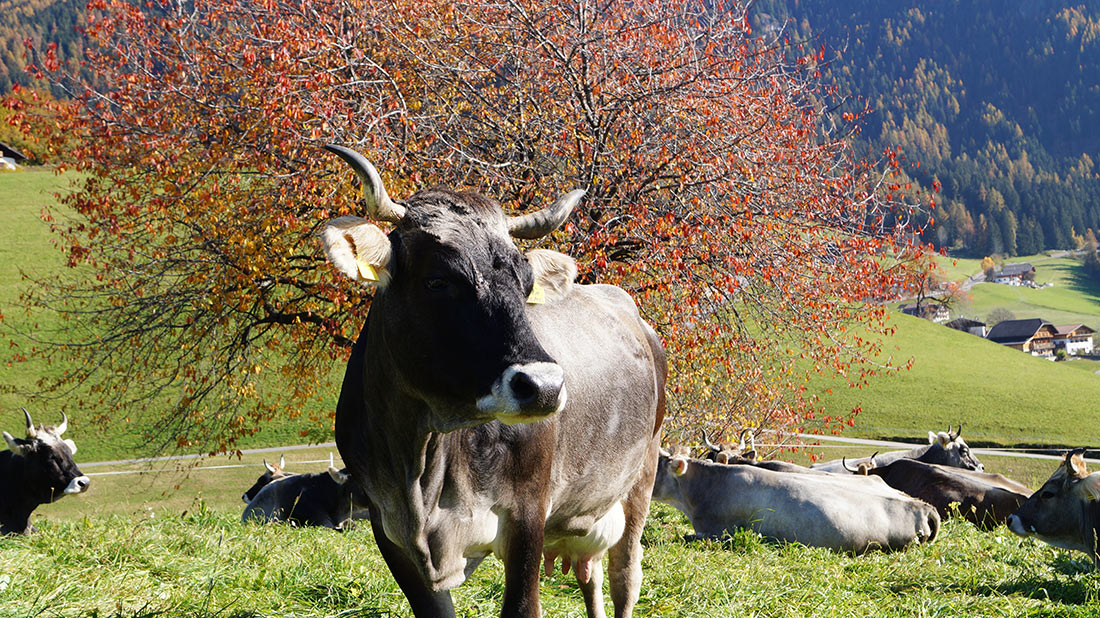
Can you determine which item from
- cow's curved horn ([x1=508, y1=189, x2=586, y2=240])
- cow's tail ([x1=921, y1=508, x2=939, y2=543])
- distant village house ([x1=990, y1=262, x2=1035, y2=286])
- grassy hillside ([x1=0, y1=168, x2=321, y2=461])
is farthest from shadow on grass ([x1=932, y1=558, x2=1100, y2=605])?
distant village house ([x1=990, y1=262, x2=1035, y2=286])

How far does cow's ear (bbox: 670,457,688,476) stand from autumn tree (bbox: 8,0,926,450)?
4.61 feet

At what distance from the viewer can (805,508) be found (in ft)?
32.6

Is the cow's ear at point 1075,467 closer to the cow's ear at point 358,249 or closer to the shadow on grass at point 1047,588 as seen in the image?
the shadow on grass at point 1047,588

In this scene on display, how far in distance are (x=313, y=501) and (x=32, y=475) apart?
11.0ft

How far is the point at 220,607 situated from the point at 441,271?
9.43ft

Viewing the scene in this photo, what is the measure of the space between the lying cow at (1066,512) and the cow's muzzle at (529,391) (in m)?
6.76

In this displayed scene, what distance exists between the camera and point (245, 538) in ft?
25.1

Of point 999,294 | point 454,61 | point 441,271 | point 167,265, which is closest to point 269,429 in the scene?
point 167,265

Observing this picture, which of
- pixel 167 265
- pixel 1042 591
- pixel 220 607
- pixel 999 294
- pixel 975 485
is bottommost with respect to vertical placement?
pixel 999 294

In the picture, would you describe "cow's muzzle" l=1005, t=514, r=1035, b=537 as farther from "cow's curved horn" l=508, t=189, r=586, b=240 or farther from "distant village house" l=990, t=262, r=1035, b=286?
"distant village house" l=990, t=262, r=1035, b=286

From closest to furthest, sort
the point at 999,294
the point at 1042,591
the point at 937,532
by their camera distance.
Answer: the point at 1042,591 < the point at 937,532 < the point at 999,294

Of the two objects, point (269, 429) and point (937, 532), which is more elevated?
point (937, 532)

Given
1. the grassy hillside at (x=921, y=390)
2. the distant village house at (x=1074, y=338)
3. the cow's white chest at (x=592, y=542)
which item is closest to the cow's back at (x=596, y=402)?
the cow's white chest at (x=592, y=542)

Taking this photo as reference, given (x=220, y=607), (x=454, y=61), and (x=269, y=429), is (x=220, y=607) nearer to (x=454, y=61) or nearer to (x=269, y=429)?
(x=454, y=61)
